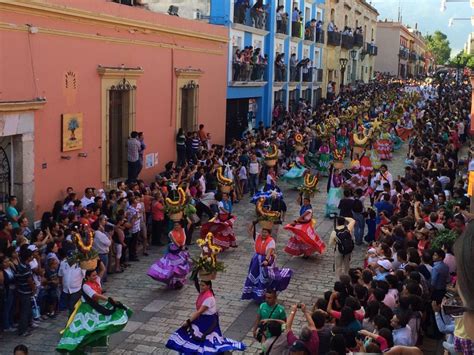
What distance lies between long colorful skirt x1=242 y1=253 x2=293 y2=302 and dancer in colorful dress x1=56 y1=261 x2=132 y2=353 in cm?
276

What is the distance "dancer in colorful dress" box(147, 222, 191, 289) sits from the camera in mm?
11133

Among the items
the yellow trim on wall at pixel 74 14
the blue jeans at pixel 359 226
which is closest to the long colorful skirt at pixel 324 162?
the yellow trim on wall at pixel 74 14

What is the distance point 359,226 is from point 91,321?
752 cm

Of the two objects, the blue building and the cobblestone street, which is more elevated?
the blue building

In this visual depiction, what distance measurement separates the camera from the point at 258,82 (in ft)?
88.9

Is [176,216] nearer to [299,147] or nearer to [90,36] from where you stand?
[90,36]

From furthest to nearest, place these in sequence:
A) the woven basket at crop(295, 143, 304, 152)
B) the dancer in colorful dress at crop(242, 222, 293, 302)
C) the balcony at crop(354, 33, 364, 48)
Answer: the balcony at crop(354, 33, 364, 48) < the woven basket at crop(295, 143, 304, 152) < the dancer in colorful dress at crop(242, 222, 293, 302)

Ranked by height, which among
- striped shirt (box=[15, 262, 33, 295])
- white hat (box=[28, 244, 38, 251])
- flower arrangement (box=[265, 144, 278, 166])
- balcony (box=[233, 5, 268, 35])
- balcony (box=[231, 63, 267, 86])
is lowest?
striped shirt (box=[15, 262, 33, 295])

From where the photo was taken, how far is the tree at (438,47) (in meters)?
116

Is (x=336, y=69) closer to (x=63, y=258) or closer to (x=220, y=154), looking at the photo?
(x=220, y=154)

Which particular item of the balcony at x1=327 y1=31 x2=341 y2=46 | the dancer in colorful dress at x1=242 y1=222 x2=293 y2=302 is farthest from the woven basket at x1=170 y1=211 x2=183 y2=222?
the balcony at x1=327 y1=31 x2=341 y2=46

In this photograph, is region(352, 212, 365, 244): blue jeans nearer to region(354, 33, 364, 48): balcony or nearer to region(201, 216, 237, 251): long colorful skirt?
region(201, 216, 237, 251): long colorful skirt

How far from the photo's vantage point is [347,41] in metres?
43.4

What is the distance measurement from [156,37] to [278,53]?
12791 mm
